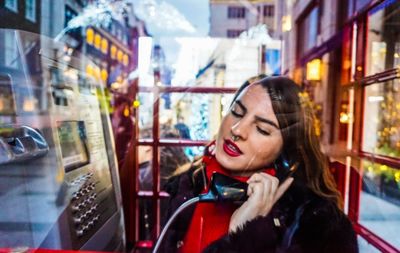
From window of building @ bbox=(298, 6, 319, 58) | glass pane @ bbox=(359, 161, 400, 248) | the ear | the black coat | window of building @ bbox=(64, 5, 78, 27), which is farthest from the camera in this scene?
window of building @ bbox=(298, 6, 319, 58)

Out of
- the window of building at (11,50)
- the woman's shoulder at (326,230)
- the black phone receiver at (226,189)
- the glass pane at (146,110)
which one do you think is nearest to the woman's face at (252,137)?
the black phone receiver at (226,189)

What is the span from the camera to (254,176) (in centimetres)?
106

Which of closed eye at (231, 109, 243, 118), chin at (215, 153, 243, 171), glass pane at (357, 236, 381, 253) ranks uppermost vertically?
closed eye at (231, 109, 243, 118)

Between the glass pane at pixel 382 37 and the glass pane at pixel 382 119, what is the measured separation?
9 centimetres

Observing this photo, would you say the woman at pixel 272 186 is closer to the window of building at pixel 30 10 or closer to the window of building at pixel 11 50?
the window of building at pixel 11 50

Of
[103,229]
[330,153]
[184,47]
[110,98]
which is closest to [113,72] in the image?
[110,98]

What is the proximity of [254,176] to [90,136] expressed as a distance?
807mm

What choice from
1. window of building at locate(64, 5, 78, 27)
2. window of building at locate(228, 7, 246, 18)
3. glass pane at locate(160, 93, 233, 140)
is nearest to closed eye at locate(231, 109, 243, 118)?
glass pane at locate(160, 93, 233, 140)

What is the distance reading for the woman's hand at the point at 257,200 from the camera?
1.04m

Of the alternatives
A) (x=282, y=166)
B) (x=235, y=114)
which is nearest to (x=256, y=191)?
(x=282, y=166)

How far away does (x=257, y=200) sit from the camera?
1.04 meters

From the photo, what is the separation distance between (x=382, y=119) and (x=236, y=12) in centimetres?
91

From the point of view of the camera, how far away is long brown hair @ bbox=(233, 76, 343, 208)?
113cm

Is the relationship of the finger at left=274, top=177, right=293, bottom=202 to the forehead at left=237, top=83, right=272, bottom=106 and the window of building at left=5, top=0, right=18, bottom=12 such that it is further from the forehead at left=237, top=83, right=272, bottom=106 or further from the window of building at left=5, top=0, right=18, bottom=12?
the window of building at left=5, top=0, right=18, bottom=12
